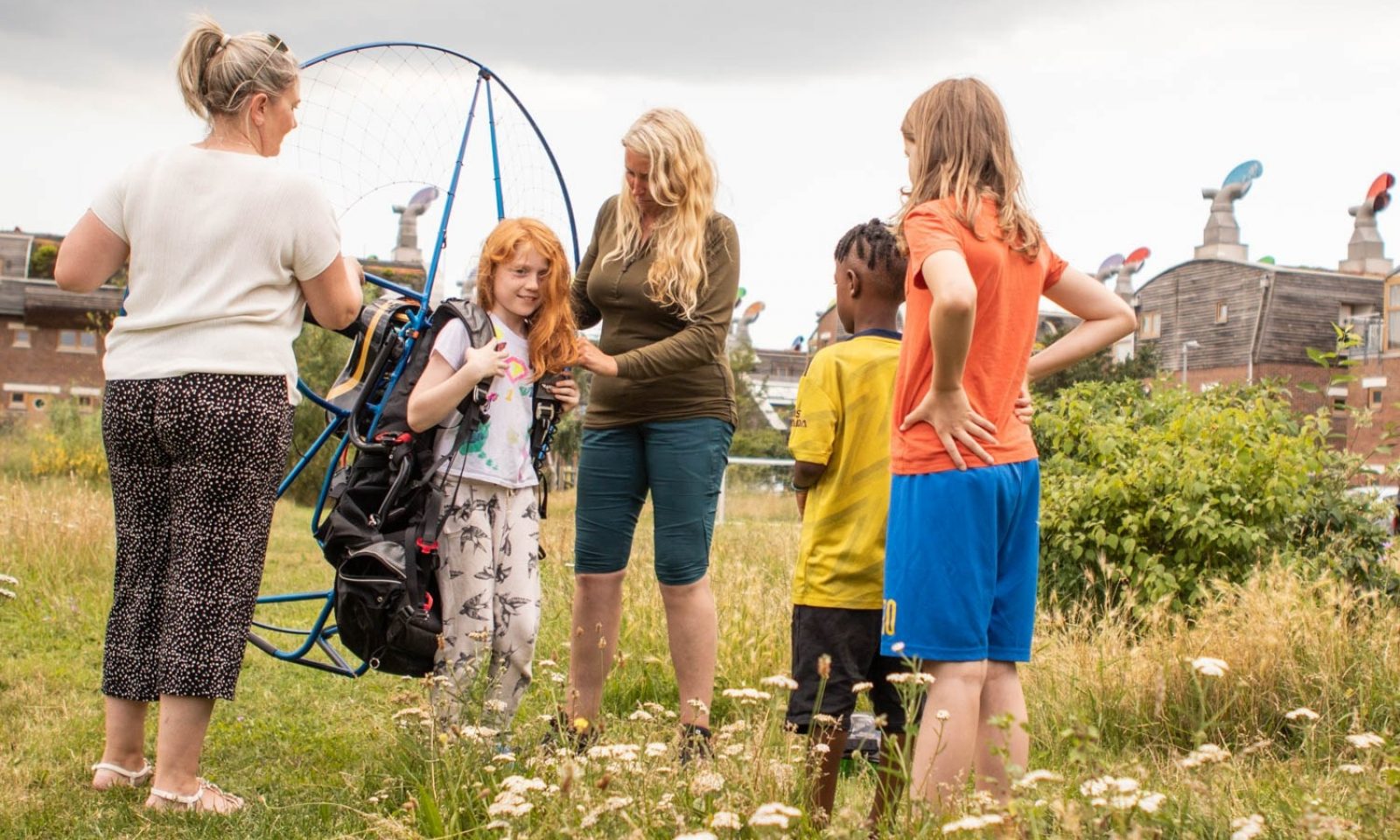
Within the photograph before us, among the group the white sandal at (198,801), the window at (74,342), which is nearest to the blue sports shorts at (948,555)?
the white sandal at (198,801)

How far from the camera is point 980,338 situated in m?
3.10

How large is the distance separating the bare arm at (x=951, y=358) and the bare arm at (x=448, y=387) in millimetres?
1251

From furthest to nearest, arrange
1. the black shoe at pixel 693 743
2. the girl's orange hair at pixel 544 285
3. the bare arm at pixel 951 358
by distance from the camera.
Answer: the girl's orange hair at pixel 544 285, the black shoe at pixel 693 743, the bare arm at pixel 951 358

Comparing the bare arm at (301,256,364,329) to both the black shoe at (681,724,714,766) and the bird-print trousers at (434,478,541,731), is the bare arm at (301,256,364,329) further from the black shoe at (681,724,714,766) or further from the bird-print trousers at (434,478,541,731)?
the black shoe at (681,724,714,766)

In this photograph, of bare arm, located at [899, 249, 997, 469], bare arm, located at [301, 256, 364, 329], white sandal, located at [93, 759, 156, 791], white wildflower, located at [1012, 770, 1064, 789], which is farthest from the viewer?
white sandal, located at [93, 759, 156, 791]

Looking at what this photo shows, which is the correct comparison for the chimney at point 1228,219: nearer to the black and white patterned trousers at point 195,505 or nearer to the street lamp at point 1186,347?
the street lamp at point 1186,347

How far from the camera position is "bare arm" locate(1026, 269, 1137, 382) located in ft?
11.1

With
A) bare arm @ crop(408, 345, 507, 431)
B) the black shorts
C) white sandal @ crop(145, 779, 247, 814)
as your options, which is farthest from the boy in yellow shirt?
white sandal @ crop(145, 779, 247, 814)

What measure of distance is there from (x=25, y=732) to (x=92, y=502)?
6.23 meters

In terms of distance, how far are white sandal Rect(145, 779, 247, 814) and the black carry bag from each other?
51 centimetres

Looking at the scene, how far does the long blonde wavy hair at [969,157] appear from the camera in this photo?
3.08 m

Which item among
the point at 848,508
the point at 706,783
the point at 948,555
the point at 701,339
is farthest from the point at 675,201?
the point at 706,783

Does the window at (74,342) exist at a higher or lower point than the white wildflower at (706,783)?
higher

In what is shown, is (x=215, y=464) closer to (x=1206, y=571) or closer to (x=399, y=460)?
(x=399, y=460)
